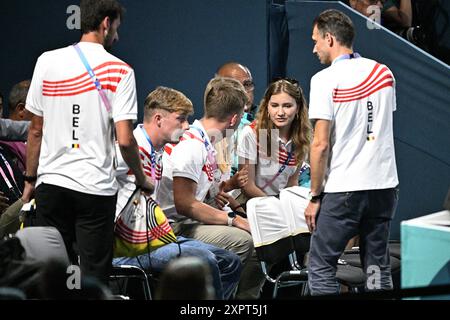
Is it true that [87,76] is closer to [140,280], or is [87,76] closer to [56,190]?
[56,190]

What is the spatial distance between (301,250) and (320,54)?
115 centimetres


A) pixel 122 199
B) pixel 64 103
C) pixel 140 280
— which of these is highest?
pixel 64 103

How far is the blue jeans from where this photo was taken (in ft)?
16.7

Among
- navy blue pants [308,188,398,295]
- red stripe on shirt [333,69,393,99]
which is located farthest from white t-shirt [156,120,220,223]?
red stripe on shirt [333,69,393,99]

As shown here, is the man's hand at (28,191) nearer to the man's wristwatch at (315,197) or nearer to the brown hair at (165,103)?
the brown hair at (165,103)

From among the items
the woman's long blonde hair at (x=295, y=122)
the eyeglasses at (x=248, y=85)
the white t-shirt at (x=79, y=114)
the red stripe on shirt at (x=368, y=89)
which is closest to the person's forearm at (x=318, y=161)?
the red stripe on shirt at (x=368, y=89)

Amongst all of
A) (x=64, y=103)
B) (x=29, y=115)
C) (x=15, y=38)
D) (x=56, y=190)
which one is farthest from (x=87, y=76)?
(x=15, y=38)

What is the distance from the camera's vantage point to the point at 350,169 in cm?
500

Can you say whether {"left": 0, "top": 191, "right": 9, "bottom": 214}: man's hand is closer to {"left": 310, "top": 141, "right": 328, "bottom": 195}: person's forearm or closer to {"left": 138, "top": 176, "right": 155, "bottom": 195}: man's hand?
{"left": 138, "top": 176, "right": 155, "bottom": 195}: man's hand

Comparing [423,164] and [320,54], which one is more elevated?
[320,54]

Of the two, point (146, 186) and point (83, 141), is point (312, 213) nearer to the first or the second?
point (146, 186)
